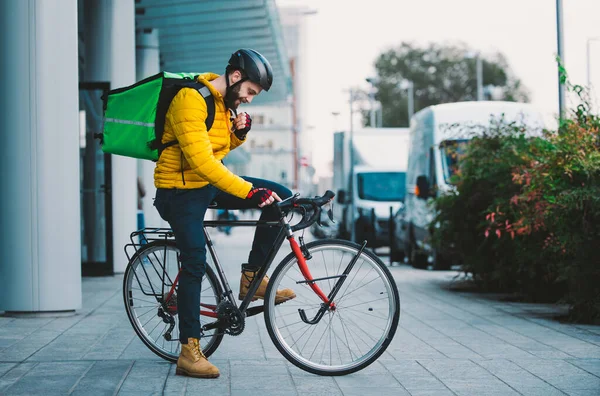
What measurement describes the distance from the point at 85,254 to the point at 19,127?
586 cm

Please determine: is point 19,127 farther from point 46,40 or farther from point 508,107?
point 508,107

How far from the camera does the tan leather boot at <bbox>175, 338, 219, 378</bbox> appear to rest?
5844 mm

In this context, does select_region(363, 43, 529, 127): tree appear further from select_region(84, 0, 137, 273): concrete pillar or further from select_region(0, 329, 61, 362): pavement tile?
select_region(0, 329, 61, 362): pavement tile

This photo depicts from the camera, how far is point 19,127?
8.93m

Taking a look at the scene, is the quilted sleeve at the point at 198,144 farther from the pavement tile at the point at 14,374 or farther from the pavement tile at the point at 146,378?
the pavement tile at the point at 14,374

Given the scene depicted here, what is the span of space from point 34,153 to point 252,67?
3.70 metres

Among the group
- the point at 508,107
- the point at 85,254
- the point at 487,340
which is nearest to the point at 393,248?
the point at 508,107

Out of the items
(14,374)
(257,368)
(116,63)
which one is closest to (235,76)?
(257,368)

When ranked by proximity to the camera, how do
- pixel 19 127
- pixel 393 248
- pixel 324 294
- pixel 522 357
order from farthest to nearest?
pixel 393 248 → pixel 19 127 → pixel 522 357 → pixel 324 294

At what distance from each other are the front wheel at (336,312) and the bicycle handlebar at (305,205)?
0.13 metres

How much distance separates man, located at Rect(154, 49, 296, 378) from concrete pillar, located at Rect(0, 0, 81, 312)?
3177 mm

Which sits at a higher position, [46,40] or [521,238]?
[46,40]

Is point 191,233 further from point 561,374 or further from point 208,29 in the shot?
point 208,29

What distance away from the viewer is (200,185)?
5992mm
